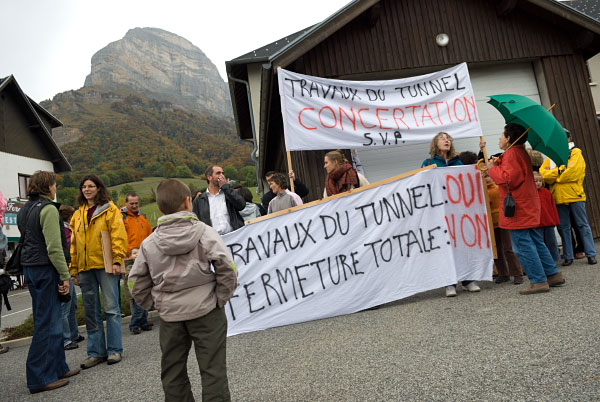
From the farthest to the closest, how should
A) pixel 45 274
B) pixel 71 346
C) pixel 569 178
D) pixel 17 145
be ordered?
pixel 17 145 → pixel 569 178 → pixel 71 346 → pixel 45 274

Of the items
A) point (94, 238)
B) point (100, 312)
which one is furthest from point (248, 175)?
point (100, 312)

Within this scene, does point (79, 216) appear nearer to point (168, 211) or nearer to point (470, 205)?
point (168, 211)

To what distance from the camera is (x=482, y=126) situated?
9.32 m

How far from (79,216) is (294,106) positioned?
3.38m

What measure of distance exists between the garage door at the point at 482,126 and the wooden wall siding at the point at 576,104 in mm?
396

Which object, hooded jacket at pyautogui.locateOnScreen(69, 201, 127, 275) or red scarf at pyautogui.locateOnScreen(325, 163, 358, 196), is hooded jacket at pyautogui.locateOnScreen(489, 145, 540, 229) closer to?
red scarf at pyautogui.locateOnScreen(325, 163, 358, 196)

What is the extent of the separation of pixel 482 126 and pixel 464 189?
415 cm

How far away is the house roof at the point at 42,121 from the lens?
2792cm

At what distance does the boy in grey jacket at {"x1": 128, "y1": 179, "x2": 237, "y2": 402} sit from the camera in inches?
104

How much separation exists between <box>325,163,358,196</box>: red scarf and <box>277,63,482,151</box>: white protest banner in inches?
42.0

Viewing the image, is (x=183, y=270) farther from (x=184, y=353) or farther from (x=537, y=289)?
(x=537, y=289)

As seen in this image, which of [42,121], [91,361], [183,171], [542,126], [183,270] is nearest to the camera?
[183,270]

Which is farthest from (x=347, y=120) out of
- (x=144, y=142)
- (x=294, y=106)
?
(x=144, y=142)

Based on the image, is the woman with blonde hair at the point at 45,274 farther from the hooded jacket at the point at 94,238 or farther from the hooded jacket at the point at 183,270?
the hooded jacket at the point at 183,270
